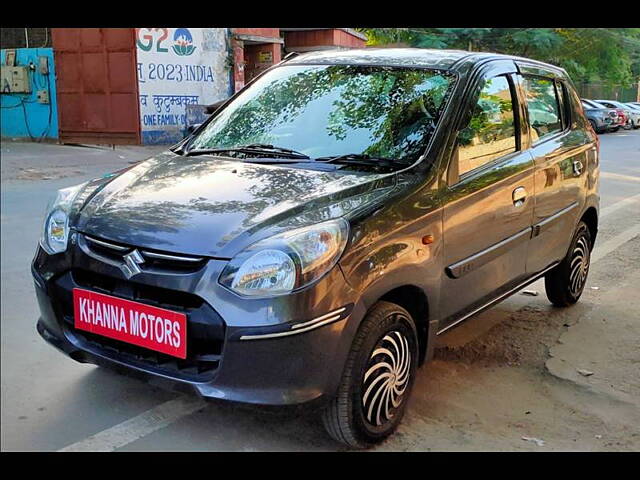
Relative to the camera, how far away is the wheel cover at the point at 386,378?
269 centimetres

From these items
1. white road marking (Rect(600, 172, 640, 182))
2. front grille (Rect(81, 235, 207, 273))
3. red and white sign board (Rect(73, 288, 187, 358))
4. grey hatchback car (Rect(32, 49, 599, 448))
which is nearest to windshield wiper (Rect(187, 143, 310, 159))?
grey hatchback car (Rect(32, 49, 599, 448))

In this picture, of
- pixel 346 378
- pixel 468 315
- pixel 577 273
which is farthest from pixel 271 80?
pixel 577 273

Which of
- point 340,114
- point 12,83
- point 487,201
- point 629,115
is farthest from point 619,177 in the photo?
point 629,115

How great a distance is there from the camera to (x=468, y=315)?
11.0ft

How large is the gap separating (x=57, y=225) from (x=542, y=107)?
3.02 meters

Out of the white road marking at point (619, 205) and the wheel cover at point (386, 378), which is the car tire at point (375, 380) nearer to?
the wheel cover at point (386, 378)

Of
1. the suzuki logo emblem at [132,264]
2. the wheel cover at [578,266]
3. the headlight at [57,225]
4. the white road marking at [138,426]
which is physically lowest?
the white road marking at [138,426]

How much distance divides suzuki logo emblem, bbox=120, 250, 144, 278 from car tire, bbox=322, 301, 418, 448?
860 mm

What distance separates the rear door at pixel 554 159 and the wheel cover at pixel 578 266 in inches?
9.9

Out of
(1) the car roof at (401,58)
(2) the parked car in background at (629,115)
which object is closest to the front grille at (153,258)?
(1) the car roof at (401,58)
